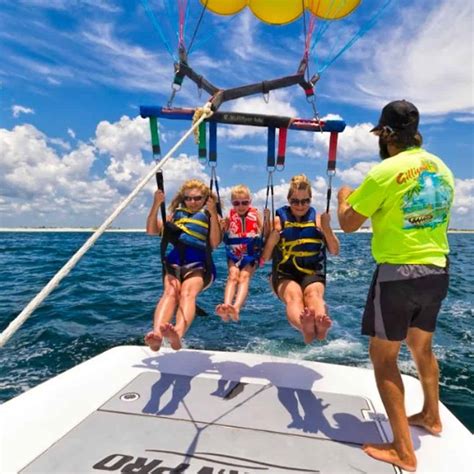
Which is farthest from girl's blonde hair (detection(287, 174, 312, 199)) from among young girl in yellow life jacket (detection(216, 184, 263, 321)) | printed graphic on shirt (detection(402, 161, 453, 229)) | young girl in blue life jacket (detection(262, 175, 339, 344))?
printed graphic on shirt (detection(402, 161, 453, 229))

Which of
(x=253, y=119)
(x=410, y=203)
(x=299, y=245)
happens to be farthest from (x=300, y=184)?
(x=410, y=203)

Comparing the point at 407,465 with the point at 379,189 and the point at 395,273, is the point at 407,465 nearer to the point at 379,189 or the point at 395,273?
the point at 395,273

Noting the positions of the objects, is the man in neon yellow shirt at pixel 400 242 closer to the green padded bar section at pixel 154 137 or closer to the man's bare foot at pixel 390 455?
the man's bare foot at pixel 390 455

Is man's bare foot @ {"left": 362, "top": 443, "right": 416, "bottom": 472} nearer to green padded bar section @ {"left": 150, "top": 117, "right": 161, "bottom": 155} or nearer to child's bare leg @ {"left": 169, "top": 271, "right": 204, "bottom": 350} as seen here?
child's bare leg @ {"left": 169, "top": 271, "right": 204, "bottom": 350}

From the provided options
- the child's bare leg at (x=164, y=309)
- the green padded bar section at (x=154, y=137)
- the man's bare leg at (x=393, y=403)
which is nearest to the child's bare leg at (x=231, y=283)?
the child's bare leg at (x=164, y=309)

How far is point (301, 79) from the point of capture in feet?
16.6

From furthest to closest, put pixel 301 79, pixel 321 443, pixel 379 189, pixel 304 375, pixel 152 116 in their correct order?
pixel 301 79 < pixel 152 116 < pixel 304 375 < pixel 321 443 < pixel 379 189

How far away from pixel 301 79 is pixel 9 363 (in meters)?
5.99

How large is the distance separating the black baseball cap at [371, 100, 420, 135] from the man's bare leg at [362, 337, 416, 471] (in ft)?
4.57

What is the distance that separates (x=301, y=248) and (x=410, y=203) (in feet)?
5.93

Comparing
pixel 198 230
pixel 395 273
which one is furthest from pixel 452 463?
pixel 198 230

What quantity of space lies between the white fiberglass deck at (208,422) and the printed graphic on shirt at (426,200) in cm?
158

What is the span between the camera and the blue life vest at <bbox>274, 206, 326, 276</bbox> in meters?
4.24

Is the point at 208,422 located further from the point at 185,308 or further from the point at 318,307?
the point at 318,307
